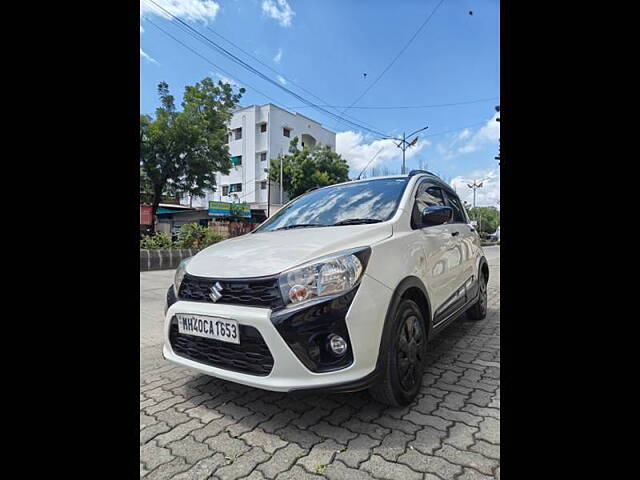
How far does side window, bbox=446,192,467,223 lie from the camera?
3.75 m

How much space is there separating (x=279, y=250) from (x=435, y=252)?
4.29 feet

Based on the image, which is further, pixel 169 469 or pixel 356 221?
pixel 356 221

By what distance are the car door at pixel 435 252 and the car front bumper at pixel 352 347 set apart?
69 centimetres

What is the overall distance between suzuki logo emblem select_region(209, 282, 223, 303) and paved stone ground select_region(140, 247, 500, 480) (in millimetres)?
743

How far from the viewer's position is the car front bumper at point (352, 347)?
1.71 meters

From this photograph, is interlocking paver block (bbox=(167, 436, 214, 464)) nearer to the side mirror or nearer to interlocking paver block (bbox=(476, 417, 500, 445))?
interlocking paver block (bbox=(476, 417, 500, 445))

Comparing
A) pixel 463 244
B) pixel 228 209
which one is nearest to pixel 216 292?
pixel 463 244

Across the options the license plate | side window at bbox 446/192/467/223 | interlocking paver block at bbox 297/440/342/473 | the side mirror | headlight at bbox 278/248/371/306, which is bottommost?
interlocking paver block at bbox 297/440/342/473

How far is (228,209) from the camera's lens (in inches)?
962

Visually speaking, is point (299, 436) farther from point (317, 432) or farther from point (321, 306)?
point (321, 306)

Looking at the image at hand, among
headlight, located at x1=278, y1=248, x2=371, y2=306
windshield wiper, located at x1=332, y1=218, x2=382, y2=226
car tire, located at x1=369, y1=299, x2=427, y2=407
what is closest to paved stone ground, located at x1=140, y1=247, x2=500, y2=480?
car tire, located at x1=369, y1=299, x2=427, y2=407
